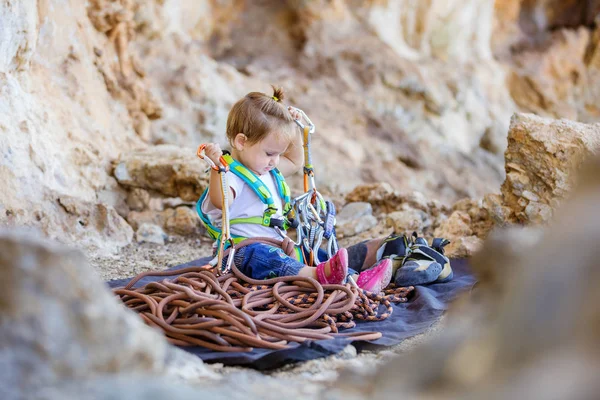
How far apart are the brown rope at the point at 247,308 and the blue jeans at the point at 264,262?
0.08m

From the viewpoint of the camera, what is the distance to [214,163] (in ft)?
9.98

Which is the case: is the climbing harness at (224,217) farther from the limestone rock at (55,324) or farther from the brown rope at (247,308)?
the limestone rock at (55,324)

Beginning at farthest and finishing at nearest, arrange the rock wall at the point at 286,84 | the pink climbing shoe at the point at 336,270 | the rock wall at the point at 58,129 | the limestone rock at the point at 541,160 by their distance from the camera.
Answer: the rock wall at the point at 286,84, the rock wall at the point at 58,129, the limestone rock at the point at 541,160, the pink climbing shoe at the point at 336,270

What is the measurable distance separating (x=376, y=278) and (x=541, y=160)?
4.33ft

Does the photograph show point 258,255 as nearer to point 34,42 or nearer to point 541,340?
point 541,340

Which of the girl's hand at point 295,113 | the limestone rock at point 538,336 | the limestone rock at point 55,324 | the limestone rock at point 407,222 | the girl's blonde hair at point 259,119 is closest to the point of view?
A: the limestone rock at point 538,336

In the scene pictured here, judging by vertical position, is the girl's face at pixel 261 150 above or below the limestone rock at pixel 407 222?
above

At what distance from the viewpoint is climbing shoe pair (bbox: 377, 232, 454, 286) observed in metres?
3.29

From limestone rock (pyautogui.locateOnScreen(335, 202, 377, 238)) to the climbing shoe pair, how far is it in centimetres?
122

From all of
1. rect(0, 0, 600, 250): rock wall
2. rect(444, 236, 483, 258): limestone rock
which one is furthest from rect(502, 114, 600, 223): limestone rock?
rect(0, 0, 600, 250): rock wall

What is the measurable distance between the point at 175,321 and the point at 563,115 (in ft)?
30.6

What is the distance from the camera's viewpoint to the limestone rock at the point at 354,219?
4840 millimetres

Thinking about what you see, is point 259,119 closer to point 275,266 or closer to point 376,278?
point 275,266

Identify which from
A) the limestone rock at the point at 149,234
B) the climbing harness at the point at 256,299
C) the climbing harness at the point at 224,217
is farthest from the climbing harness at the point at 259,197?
the limestone rock at the point at 149,234
